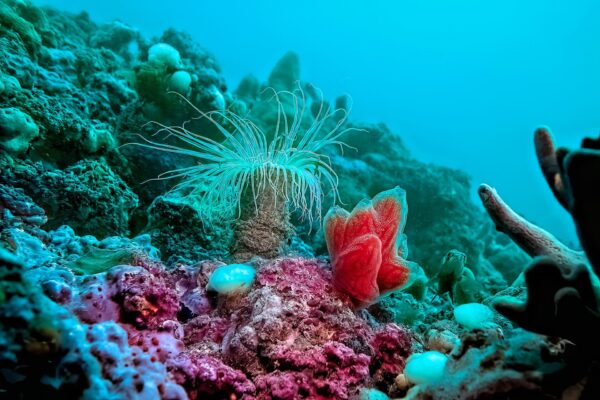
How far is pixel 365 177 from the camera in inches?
393

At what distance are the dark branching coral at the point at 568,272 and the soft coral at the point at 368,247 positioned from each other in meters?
1.01

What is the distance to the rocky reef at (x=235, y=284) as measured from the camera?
1.34 metres

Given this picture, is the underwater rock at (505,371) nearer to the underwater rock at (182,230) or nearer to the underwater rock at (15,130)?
the underwater rock at (182,230)

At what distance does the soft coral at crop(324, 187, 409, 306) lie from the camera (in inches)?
94.7

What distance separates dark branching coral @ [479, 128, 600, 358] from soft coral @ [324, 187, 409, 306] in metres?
1.01

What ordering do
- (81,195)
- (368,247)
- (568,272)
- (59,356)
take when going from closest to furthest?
(59,356) → (568,272) → (368,247) → (81,195)

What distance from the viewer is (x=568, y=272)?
146 cm

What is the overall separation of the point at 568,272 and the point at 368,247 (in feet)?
3.70

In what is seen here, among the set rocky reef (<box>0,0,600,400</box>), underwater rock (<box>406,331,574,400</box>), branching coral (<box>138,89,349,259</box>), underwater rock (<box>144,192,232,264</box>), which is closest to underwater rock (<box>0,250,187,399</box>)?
rocky reef (<box>0,0,600,400</box>)

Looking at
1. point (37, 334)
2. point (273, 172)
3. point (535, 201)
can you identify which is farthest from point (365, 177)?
point (535, 201)

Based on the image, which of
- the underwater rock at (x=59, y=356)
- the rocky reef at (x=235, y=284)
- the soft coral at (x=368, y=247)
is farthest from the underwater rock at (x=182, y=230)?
the underwater rock at (x=59, y=356)

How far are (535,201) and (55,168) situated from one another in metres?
102

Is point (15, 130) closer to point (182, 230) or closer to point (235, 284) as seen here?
point (182, 230)

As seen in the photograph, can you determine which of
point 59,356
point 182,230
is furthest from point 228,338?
point 182,230
